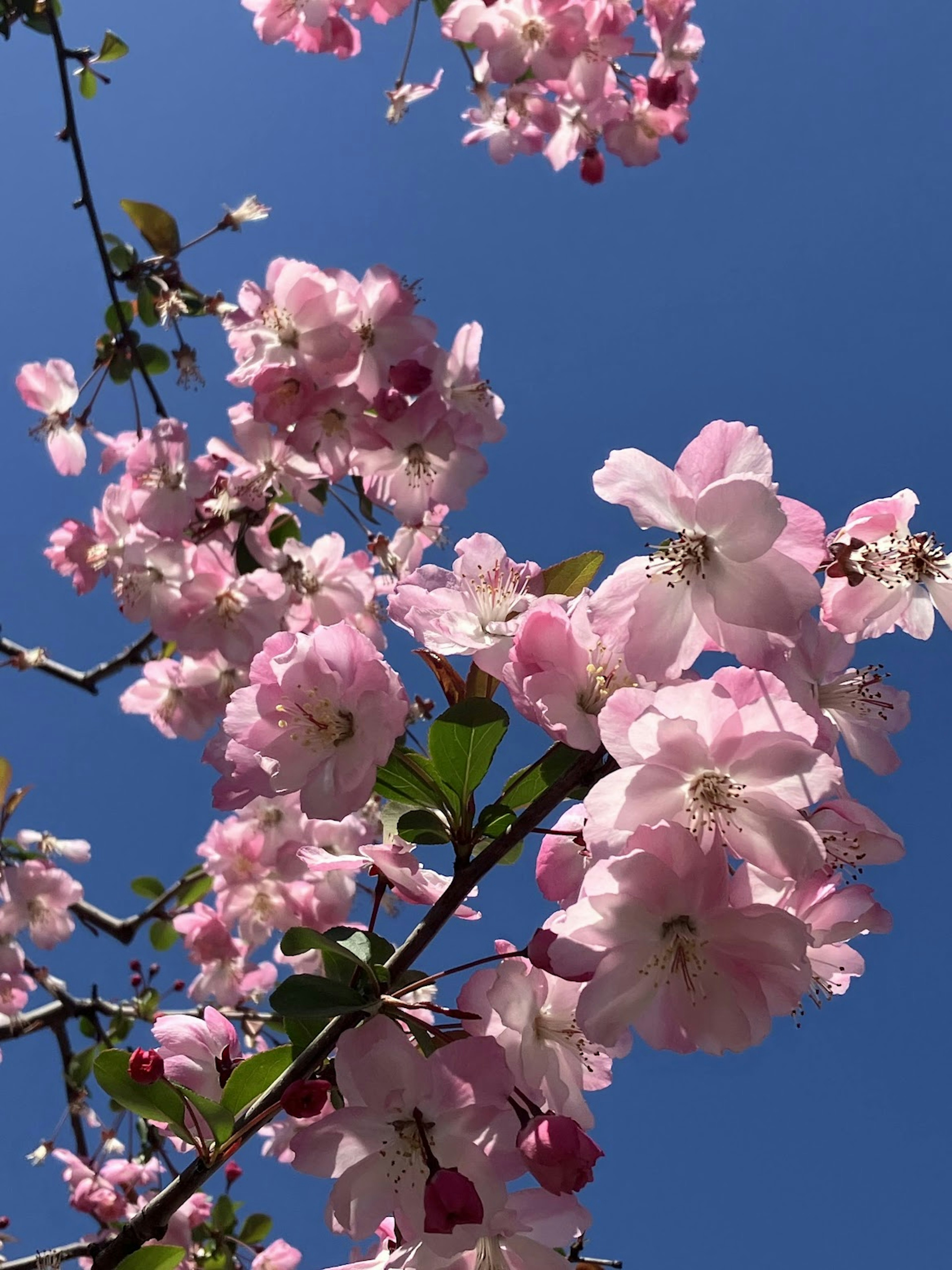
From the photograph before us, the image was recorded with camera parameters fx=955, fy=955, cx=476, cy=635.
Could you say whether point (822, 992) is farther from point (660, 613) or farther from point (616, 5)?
point (616, 5)

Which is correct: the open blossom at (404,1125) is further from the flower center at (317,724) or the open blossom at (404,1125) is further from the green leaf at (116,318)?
the green leaf at (116,318)

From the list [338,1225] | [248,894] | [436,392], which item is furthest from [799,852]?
[248,894]

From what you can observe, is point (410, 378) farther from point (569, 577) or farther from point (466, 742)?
point (466, 742)

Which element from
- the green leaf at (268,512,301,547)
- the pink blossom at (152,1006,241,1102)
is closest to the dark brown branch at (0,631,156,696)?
the green leaf at (268,512,301,547)

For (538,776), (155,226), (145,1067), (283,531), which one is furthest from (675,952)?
(155,226)

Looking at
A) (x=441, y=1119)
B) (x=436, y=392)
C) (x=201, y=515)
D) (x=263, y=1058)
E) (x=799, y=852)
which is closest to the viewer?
(x=799, y=852)

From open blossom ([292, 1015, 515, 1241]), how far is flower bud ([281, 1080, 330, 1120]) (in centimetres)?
2

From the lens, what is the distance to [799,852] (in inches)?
34.4

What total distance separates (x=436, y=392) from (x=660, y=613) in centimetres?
173

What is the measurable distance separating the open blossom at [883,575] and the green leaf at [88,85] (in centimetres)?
310

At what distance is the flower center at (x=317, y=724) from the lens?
1.08 m

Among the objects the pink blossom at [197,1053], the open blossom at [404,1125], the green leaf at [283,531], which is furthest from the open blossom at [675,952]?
the green leaf at [283,531]

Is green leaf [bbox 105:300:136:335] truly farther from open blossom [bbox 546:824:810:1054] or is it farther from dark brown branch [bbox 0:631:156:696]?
open blossom [bbox 546:824:810:1054]

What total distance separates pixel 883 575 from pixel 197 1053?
3.24ft
